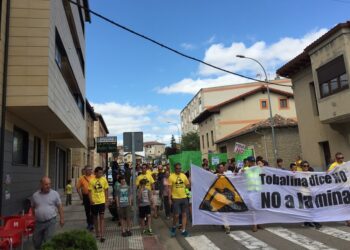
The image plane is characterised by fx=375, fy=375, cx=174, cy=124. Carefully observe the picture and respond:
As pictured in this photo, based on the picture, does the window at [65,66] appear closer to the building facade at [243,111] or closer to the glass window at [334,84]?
the glass window at [334,84]

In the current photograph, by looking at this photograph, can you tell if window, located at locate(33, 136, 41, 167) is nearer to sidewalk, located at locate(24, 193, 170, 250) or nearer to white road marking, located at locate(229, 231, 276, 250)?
sidewalk, located at locate(24, 193, 170, 250)

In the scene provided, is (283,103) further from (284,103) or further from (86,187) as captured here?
(86,187)

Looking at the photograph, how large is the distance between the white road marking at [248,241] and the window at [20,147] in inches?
283

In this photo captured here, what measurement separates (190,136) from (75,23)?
4938 centimetres

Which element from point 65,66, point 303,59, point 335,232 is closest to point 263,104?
point 303,59

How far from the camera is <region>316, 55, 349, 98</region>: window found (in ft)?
56.4

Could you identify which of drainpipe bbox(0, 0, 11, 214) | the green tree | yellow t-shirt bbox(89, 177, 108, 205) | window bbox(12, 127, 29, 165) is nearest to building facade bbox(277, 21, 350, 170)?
yellow t-shirt bbox(89, 177, 108, 205)

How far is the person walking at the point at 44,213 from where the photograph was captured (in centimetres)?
669

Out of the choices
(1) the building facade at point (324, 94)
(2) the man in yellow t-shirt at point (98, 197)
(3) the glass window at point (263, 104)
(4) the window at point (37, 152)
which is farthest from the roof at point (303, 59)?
(3) the glass window at point (263, 104)

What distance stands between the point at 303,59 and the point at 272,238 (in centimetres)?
1426

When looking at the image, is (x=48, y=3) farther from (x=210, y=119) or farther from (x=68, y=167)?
(x=210, y=119)

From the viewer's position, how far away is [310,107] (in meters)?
21.3

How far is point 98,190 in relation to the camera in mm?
9258

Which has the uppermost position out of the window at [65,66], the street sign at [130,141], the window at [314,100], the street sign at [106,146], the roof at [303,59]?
the roof at [303,59]
